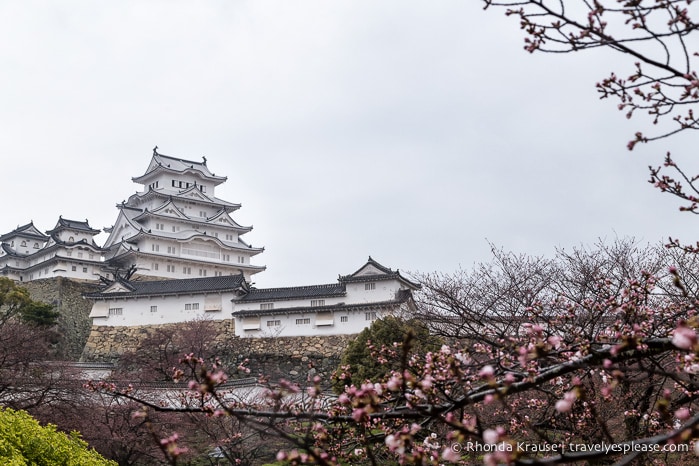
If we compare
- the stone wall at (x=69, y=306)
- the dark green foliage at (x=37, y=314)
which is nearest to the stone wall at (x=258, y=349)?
the dark green foliage at (x=37, y=314)

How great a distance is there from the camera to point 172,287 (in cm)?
3012

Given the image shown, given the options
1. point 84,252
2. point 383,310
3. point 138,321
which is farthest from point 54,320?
point 383,310

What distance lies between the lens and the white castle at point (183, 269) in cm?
2698

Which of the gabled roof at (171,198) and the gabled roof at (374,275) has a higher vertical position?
the gabled roof at (171,198)

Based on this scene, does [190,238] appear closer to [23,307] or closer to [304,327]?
[23,307]

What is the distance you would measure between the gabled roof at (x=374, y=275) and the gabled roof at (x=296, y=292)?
2.22 ft

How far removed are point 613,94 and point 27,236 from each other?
44041mm

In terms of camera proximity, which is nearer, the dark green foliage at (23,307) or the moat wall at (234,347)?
the moat wall at (234,347)

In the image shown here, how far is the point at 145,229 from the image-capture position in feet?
132

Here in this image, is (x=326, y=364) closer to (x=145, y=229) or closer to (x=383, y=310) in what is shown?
(x=383, y=310)

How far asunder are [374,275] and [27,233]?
88.0ft

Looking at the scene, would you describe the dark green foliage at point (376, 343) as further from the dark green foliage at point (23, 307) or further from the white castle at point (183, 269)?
the dark green foliage at point (23, 307)

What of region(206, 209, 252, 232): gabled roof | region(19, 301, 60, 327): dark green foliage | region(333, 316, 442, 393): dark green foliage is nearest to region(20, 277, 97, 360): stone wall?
region(19, 301, 60, 327): dark green foliage

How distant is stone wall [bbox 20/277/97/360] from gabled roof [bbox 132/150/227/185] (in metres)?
9.80
